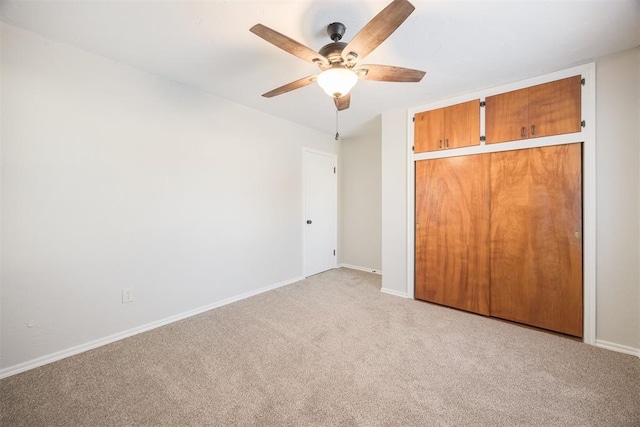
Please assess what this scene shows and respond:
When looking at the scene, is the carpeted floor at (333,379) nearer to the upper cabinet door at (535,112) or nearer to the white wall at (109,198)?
the white wall at (109,198)

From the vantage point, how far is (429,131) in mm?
2896

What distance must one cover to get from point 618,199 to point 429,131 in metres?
1.66

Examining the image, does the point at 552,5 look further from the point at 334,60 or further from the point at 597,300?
the point at 597,300

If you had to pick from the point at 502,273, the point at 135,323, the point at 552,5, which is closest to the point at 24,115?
the point at 135,323

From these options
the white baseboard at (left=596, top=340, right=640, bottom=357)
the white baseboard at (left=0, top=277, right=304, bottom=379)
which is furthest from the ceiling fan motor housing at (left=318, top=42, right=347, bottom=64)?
the white baseboard at (left=596, top=340, right=640, bottom=357)

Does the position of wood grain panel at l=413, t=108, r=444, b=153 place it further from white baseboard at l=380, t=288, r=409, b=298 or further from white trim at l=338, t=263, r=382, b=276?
white trim at l=338, t=263, r=382, b=276

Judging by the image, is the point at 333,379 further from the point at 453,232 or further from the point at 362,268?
the point at 362,268

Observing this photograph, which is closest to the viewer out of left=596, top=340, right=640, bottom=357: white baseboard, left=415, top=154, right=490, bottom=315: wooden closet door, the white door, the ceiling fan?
the ceiling fan

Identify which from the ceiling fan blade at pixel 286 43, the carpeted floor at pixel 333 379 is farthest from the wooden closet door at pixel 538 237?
the ceiling fan blade at pixel 286 43

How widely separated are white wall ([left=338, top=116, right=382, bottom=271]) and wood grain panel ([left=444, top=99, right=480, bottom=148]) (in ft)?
4.36

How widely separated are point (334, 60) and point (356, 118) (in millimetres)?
1948

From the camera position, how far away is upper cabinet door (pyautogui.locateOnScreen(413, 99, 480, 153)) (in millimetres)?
2621

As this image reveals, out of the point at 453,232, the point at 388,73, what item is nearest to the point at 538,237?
the point at 453,232

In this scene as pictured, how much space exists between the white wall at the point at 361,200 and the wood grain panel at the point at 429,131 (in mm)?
1050
